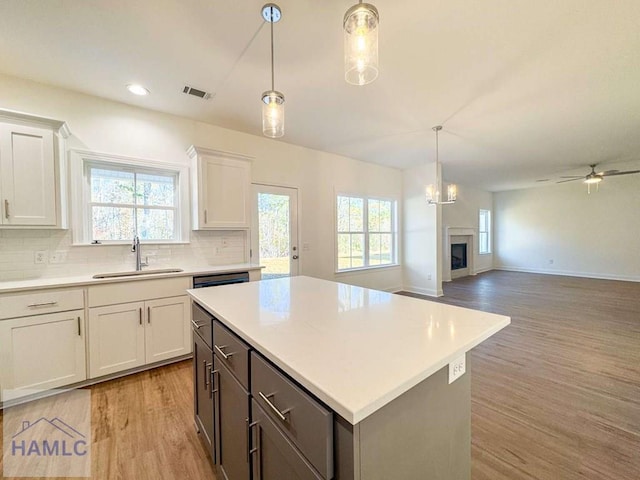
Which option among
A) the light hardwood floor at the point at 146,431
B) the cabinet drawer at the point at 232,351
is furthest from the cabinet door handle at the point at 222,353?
the light hardwood floor at the point at 146,431

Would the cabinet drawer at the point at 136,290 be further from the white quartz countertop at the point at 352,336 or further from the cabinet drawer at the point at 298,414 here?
the cabinet drawer at the point at 298,414

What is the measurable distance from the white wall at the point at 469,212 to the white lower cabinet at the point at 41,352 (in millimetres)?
7682

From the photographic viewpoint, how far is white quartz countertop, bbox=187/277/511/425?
2.24ft

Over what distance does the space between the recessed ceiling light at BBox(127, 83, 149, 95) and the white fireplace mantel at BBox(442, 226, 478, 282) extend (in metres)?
7.28

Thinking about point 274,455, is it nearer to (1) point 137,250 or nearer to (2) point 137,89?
(1) point 137,250

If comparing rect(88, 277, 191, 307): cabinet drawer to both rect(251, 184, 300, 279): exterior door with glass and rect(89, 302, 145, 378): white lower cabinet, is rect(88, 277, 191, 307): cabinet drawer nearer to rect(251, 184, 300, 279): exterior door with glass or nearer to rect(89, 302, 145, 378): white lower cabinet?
rect(89, 302, 145, 378): white lower cabinet

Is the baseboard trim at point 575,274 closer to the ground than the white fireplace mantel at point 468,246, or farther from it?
closer to the ground

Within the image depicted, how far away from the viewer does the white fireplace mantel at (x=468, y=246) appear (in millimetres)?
7543

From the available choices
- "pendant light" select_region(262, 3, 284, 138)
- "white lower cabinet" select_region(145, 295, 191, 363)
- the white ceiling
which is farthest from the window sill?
"pendant light" select_region(262, 3, 284, 138)

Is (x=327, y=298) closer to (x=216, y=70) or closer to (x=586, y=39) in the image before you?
(x=216, y=70)

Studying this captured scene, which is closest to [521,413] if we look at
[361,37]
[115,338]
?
[361,37]

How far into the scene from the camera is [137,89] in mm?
2662

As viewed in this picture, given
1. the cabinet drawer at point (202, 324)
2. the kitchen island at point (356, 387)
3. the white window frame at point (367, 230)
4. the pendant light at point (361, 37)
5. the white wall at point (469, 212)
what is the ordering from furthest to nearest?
the white wall at point (469, 212), the white window frame at point (367, 230), the cabinet drawer at point (202, 324), the pendant light at point (361, 37), the kitchen island at point (356, 387)

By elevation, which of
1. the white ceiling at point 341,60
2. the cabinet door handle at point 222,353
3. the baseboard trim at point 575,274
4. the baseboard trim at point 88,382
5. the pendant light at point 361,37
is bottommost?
the baseboard trim at point 88,382
